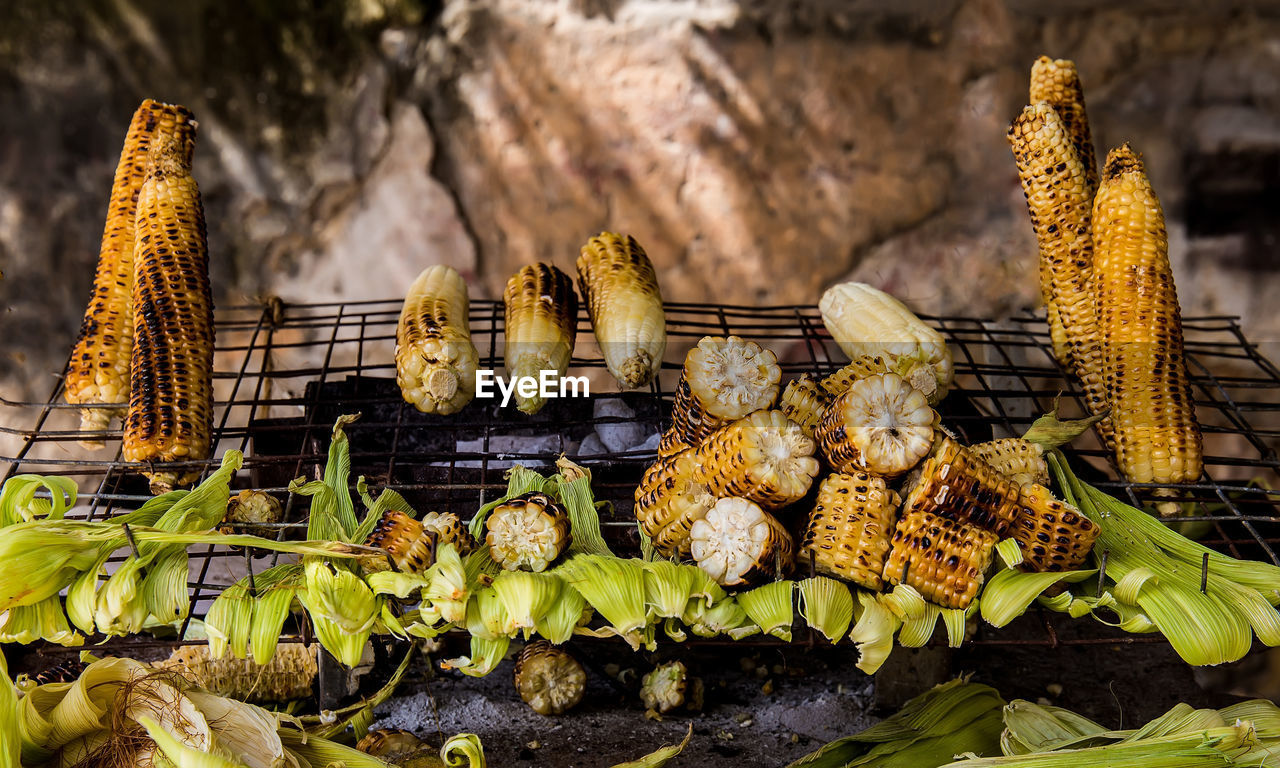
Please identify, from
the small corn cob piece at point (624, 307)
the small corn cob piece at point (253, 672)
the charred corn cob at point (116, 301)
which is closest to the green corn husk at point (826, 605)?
the small corn cob piece at point (624, 307)

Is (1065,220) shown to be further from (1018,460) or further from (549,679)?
(549,679)

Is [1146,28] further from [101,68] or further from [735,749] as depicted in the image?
[101,68]

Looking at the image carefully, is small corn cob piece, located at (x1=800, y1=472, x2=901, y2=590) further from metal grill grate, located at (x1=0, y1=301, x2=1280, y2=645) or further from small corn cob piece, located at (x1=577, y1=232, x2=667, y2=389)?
small corn cob piece, located at (x1=577, y1=232, x2=667, y2=389)

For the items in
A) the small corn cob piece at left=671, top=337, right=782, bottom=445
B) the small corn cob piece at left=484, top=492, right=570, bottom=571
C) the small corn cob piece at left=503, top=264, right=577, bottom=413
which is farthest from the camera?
the small corn cob piece at left=503, top=264, right=577, bottom=413

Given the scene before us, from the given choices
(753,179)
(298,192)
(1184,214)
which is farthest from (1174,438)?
(298,192)

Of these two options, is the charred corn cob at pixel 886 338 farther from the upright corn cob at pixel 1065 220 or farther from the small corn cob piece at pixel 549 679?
the small corn cob piece at pixel 549 679

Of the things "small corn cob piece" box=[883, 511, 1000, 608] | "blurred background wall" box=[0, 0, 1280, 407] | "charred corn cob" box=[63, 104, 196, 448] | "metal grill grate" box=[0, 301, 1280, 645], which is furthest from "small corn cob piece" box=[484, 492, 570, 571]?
"blurred background wall" box=[0, 0, 1280, 407]

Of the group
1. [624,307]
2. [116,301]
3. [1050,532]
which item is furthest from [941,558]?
[116,301]
